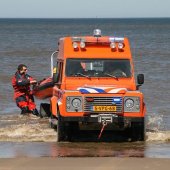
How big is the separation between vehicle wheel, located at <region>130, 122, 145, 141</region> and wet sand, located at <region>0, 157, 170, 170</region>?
244 centimetres

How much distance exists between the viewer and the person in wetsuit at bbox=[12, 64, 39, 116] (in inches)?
656

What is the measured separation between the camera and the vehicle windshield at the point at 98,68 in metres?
13.9

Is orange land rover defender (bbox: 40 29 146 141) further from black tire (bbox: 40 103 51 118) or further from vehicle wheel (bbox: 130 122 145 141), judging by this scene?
black tire (bbox: 40 103 51 118)

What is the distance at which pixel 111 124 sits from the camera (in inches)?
518

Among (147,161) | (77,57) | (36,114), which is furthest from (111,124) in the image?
A: (36,114)

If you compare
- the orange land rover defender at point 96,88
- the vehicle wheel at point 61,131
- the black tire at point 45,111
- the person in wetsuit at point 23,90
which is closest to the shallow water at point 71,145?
the vehicle wheel at point 61,131

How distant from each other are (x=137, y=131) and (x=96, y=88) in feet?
3.70

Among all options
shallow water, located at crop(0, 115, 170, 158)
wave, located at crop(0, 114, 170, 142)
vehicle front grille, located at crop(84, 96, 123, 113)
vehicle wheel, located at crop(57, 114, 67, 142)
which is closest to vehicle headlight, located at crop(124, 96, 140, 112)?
vehicle front grille, located at crop(84, 96, 123, 113)

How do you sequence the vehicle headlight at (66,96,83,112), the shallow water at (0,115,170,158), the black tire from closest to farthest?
the shallow water at (0,115,170,158)
the vehicle headlight at (66,96,83,112)
the black tire

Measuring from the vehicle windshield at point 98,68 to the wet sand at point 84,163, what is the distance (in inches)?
135

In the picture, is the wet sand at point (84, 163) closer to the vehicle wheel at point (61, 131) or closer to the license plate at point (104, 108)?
the license plate at point (104, 108)

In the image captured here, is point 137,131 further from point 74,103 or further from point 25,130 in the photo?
point 25,130

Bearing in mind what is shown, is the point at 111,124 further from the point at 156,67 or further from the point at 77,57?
the point at 156,67

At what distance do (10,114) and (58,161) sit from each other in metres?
7.81
